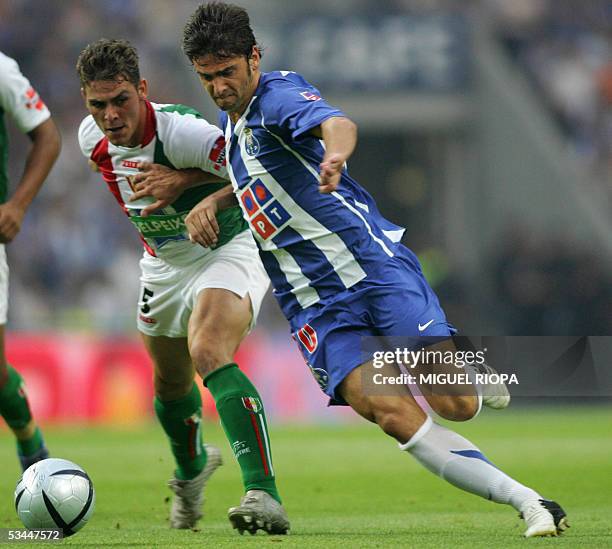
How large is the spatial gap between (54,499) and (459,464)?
64.3 inches

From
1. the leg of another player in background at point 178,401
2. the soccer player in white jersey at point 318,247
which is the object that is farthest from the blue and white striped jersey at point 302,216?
the leg of another player in background at point 178,401

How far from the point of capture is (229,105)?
16.8 ft

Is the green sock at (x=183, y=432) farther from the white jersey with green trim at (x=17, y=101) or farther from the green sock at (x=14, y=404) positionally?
the white jersey with green trim at (x=17, y=101)

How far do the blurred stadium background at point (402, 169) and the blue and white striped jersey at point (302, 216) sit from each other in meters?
8.86

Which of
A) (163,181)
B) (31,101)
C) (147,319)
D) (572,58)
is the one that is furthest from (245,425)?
(572,58)

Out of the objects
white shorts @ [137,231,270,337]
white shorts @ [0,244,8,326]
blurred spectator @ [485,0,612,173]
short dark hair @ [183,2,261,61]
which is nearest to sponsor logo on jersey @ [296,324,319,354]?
white shorts @ [137,231,270,337]

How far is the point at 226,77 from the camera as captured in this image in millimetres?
5074

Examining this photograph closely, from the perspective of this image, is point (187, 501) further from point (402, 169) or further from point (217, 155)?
point (402, 169)

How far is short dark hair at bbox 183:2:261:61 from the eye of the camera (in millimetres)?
5027

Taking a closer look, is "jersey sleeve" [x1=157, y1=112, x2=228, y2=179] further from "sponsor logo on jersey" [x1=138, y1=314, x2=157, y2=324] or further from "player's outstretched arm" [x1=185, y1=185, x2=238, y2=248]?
"sponsor logo on jersey" [x1=138, y1=314, x2=157, y2=324]

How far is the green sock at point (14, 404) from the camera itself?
6.70 metres

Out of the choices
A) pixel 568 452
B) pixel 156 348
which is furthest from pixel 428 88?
pixel 156 348

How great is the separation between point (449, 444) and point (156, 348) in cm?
202

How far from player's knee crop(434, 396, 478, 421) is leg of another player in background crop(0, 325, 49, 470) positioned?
105 inches
